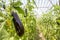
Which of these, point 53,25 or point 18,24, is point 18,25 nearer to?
Answer: point 18,24

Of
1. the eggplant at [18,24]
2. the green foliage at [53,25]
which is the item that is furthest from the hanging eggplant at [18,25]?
the green foliage at [53,25]

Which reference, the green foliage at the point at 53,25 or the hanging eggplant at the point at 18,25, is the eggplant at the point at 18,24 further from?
the green foliage at the point at 53,25

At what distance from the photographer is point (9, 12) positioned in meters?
1.40

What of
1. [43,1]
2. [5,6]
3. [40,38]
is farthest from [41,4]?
[5,6]

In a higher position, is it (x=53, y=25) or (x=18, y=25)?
(x=18, y=25)

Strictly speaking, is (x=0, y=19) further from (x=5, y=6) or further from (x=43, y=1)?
(x=43, y=1)

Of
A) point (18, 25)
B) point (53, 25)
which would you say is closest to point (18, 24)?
point (18, 25)

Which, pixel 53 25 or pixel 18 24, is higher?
pixel 18 24

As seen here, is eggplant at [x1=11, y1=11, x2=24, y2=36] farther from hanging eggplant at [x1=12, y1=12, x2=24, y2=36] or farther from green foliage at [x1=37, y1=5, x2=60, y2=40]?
green foliage at [x1=37, y1=5, x2=60, y2=40]

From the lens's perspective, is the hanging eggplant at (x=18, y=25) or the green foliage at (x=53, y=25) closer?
the hanging eggplant at (x=18, y=25)

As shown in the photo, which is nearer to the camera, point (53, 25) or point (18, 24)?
point (18, 24)

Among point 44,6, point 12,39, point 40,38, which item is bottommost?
point 40,38

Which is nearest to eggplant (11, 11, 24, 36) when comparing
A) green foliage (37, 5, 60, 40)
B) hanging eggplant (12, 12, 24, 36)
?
hanging eggplant (12, 12, 24, 36)

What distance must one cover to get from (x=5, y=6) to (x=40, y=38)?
5.17m
